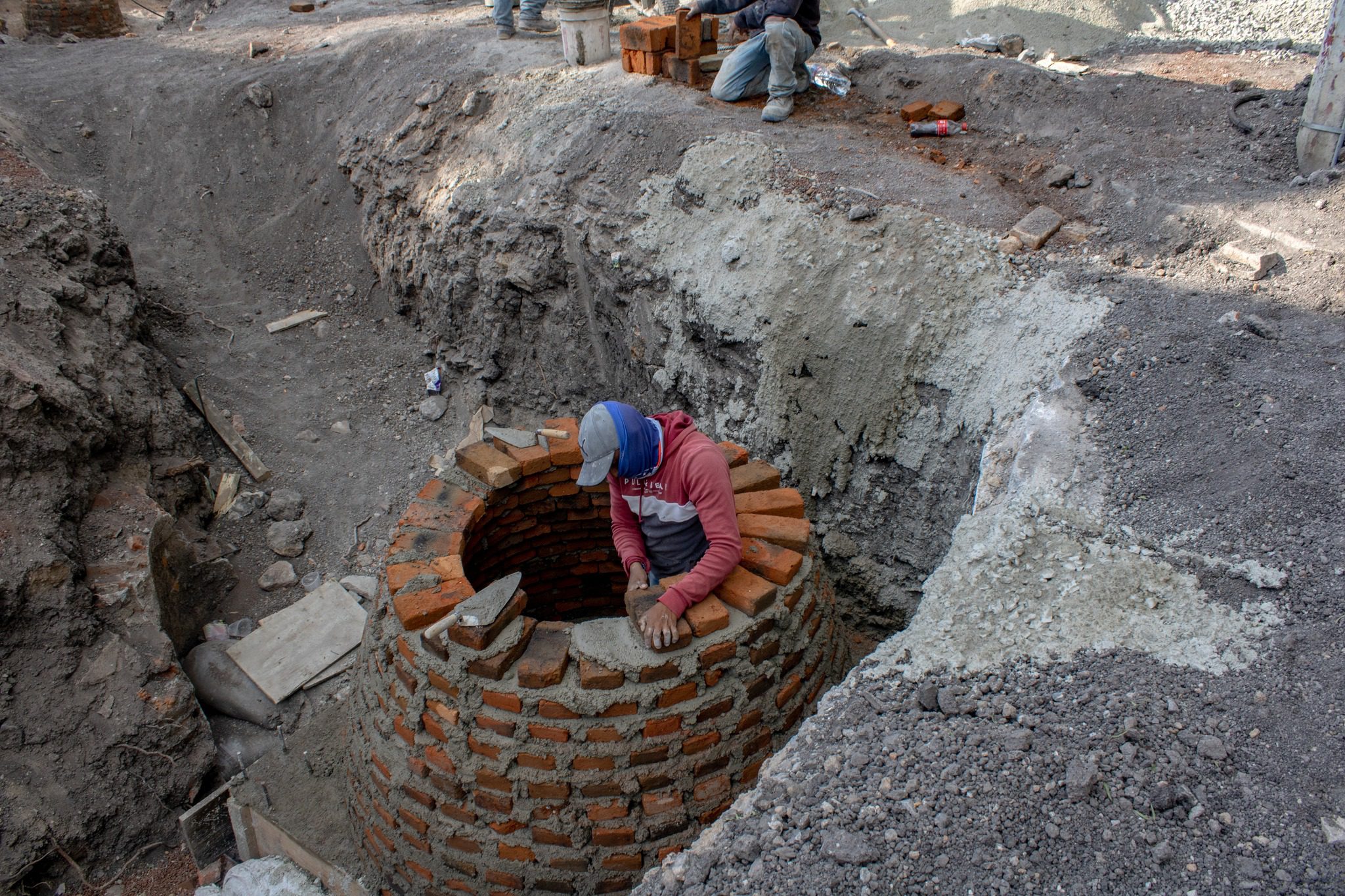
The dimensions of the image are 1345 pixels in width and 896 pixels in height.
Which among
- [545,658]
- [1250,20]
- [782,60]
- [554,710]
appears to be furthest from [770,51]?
[1250,20]

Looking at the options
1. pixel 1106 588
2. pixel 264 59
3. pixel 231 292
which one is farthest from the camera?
pixel 264 59

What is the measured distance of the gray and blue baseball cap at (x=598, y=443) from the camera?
284 centimetres

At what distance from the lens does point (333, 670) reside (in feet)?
14.9

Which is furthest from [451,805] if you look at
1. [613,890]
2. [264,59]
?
[264,59]

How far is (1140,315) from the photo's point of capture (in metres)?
3.97

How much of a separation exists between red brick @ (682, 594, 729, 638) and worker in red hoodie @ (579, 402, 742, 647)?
34mm

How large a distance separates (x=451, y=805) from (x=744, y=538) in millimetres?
1396

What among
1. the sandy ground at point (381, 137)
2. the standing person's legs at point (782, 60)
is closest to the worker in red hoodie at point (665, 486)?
the sandy ground at point (381, 137)

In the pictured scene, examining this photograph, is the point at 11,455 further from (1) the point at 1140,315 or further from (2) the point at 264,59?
(2) the point at 264,59

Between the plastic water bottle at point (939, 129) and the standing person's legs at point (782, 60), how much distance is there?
949 millimetres

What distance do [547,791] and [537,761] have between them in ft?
0.37

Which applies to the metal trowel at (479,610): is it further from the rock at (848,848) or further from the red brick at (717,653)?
the rock at (848,848)

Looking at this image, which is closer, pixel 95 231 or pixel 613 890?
pixel 613 890

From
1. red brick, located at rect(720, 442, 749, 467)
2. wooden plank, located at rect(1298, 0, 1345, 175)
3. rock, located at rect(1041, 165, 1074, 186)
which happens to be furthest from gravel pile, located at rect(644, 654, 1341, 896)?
wooden plank, located at rect(1298, 0, 1345, 175)
